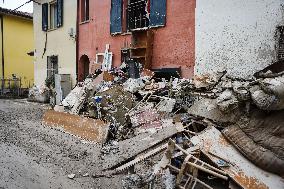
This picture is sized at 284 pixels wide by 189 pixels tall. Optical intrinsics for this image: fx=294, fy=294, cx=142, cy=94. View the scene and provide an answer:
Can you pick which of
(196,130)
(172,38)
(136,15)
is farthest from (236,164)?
(136,15)

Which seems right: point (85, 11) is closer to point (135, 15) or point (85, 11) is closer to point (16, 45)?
point (135, 15)

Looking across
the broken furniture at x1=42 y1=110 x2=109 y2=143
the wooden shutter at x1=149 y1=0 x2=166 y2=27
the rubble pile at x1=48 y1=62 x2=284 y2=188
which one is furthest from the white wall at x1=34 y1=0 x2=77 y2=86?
the rubble pile at x1=48 y1=62 x2=284 y2=188

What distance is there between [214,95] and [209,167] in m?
2.42

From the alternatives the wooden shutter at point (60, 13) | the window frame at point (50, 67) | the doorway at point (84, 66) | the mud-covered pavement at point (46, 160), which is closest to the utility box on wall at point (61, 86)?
the doorway at point (84, 66)

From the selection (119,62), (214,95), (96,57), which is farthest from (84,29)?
(214,95)

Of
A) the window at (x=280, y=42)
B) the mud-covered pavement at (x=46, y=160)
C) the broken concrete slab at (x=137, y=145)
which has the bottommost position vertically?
the mud-covered pavement at (x=46, y=160)

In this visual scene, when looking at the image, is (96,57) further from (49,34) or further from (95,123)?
(95,123)

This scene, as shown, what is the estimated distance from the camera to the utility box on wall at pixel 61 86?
12.2 m

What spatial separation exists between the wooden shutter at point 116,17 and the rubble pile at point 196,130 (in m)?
3.72

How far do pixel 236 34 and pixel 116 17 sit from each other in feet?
16.8

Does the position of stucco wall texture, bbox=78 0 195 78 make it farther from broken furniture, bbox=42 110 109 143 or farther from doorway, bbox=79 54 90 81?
broken furniture, bbox=42 110 109 143

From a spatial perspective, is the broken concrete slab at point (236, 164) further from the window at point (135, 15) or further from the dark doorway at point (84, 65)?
the dark doorway at point (84, 65)

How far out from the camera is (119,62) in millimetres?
11258

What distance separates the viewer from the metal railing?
1768 cm
